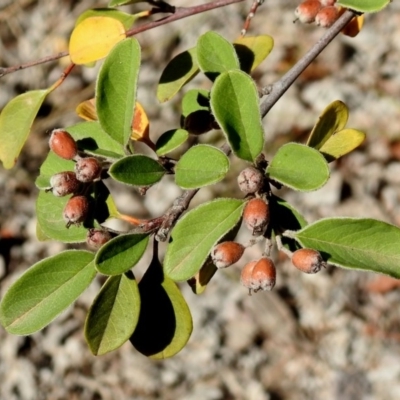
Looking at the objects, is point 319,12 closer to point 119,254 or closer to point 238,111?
point 238,111

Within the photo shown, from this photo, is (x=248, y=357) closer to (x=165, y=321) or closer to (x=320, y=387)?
(x=320, y=387)

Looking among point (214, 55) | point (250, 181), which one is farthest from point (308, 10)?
point (250, 181)

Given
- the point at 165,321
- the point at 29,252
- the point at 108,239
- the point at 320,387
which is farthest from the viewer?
the point at 29,252

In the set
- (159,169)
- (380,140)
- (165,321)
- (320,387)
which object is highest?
(159,169)

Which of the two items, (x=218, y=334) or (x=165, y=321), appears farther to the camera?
(x=218, y=334)

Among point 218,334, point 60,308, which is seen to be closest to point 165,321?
point 60,308

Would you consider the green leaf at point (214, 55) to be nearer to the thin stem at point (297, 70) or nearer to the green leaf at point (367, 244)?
the thin stem at point (297, 70)

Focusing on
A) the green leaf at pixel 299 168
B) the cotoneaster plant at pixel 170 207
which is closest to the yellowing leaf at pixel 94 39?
the cotoneaster plant at pixel 170 207
